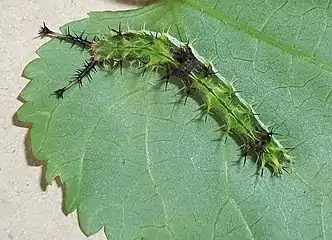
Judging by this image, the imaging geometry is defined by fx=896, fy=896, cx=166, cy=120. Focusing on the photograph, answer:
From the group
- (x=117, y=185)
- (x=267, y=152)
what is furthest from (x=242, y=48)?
(x=117, y=185)

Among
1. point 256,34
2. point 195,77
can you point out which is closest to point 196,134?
point 195,77

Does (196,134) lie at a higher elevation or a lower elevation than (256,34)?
lower

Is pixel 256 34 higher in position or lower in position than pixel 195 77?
higher

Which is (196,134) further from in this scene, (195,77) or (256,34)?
(256,34)

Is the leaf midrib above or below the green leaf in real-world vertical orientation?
above

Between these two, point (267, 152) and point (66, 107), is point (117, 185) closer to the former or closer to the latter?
point (66, 107)
